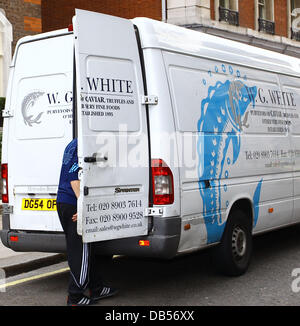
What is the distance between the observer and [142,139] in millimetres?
6094

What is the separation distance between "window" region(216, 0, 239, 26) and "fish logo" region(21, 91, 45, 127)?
16028 mm

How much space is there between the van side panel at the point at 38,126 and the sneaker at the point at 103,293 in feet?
2.60

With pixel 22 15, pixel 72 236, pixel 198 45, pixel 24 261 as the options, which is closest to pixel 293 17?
pixel 22 15

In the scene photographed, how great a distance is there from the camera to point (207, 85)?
684 centimetres

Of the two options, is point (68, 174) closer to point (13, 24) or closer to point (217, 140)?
point (217, 140)

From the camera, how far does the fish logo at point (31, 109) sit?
675 centimetres

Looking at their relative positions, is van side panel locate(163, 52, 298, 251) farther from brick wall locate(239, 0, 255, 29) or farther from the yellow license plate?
brick wall locate(239, 0, 255, 29)

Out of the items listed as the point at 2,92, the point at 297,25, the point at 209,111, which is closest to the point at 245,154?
the point at 209,111

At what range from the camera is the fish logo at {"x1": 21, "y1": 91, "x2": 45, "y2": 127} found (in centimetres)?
675

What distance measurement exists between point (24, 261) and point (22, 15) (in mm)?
10591

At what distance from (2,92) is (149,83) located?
35.1 ft

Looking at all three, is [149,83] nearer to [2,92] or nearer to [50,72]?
[50,72]

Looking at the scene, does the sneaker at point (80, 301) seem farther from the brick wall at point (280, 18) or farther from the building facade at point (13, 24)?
the brick wall at point (280, 18)

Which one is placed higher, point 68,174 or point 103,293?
point 68,174
